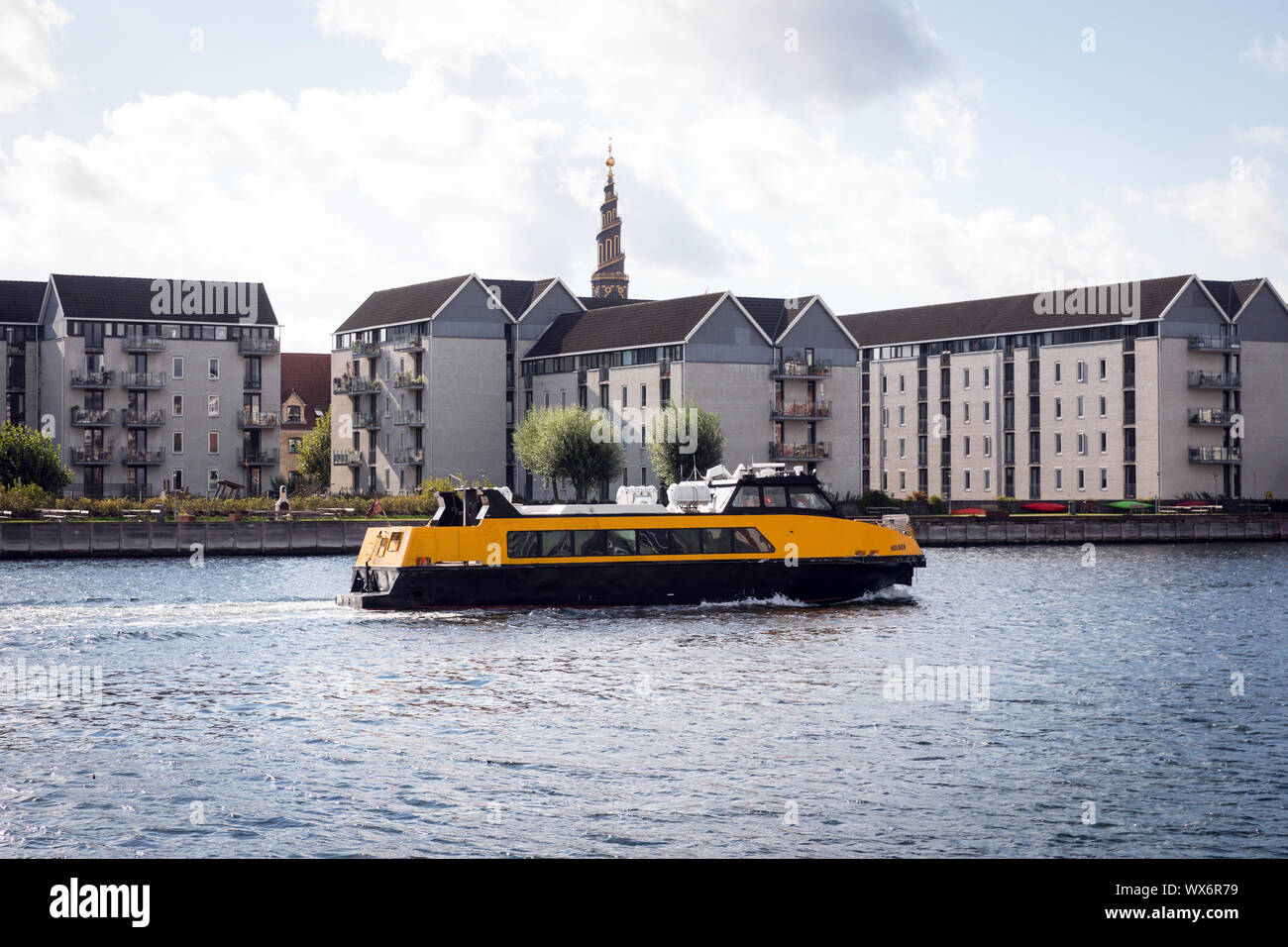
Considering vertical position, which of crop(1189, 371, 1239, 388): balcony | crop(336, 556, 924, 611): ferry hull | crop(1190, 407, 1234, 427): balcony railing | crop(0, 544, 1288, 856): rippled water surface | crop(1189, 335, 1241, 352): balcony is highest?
crop(1189, 335, 1241, 352): balcony

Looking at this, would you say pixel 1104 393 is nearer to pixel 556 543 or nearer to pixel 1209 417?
pixel 1209 417

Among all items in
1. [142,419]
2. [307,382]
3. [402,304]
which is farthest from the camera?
[307,382]

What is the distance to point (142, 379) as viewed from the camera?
12106 cm

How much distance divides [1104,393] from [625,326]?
40.7 meters

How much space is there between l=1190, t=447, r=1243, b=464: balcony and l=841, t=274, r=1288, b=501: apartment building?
0.12 m

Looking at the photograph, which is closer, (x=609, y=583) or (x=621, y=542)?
(x=609, y=583)

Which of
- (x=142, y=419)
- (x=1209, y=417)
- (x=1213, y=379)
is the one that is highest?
(x=1213, y=379)

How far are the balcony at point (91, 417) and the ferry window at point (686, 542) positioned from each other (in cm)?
8525

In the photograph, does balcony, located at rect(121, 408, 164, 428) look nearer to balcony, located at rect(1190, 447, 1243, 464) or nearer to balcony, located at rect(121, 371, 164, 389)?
balcony, located at rect(121, 371, 164, 389)

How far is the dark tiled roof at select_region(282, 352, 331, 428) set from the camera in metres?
169

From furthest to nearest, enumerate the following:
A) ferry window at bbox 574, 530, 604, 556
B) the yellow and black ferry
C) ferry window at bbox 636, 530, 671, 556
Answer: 1. ferry window at bbox 636, 530, 671, 556
2. ferry window at bbox 574, 530, 604, 556
3. the yellow and black ferry

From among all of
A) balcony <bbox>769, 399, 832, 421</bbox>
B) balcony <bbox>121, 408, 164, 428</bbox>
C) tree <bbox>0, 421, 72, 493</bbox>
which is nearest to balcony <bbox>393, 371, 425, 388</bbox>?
balcony <bbox>121, 408, 164, 428</bbox>

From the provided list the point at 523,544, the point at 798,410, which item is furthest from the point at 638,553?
the point at 798,410
